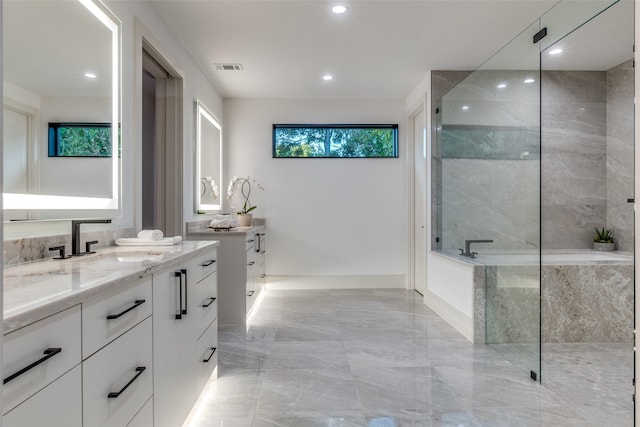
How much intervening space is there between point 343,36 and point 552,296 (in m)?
2.69

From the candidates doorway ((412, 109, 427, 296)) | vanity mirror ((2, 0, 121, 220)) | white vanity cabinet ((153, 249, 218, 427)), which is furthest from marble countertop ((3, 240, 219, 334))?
doorway ((412, 109, 427, 296))

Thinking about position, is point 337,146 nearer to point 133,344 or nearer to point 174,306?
point 174,306

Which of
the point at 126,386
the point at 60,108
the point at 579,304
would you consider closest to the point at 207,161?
the point at 60,108

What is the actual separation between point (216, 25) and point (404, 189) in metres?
3.12

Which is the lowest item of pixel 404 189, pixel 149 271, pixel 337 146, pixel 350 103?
pixel 149 271

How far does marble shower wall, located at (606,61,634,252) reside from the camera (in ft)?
9.68

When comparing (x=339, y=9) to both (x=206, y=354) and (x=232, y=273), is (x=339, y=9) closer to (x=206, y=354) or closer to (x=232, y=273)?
(x=232, y=273)

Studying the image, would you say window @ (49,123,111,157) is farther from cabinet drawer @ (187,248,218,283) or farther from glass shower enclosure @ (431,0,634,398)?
glass shower enclosure @ (431,0,634,398)

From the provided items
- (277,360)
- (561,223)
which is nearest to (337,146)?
(561,223)

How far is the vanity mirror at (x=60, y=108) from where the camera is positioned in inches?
54.9

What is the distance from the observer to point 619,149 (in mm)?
3168

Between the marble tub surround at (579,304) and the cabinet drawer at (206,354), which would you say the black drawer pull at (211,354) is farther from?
the marble tub surround at (579,304)

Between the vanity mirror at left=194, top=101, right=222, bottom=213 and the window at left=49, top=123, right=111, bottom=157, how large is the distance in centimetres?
172

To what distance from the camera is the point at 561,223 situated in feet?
11.9
